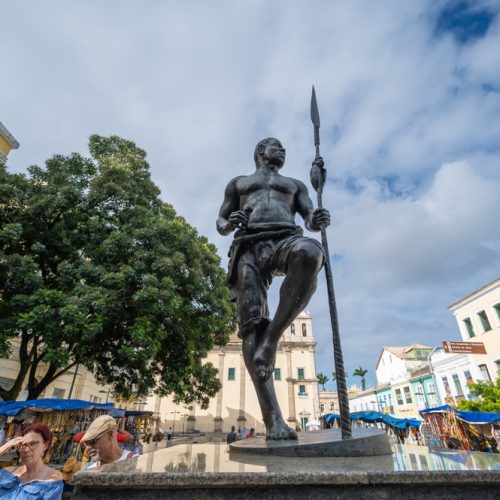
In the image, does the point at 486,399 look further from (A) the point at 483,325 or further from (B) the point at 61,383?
(B) the point at 61,383

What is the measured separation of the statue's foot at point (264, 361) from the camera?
9.07ft

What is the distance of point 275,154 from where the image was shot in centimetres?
382

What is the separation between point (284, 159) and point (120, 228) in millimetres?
9800

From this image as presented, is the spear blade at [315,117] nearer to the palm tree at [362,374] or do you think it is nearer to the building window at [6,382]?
the building window at [6,382]

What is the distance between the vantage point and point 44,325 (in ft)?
30.6

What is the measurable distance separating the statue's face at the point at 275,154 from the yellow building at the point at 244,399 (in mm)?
38283

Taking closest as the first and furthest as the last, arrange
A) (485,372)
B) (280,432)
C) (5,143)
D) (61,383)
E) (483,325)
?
(280,432)
(5,143)
(61,383)
(485,372)
(483,325)

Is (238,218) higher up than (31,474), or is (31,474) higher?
(238,218)

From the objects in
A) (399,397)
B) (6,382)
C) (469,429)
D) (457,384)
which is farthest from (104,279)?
(399,397)

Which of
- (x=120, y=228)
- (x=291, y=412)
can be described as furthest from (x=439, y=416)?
(x=291, y=412)

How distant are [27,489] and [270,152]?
377cm

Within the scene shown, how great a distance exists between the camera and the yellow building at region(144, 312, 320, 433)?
128 ft

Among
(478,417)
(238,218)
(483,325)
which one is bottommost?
(478,417)

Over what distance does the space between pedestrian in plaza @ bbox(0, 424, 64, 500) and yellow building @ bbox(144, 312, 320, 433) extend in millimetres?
37898
